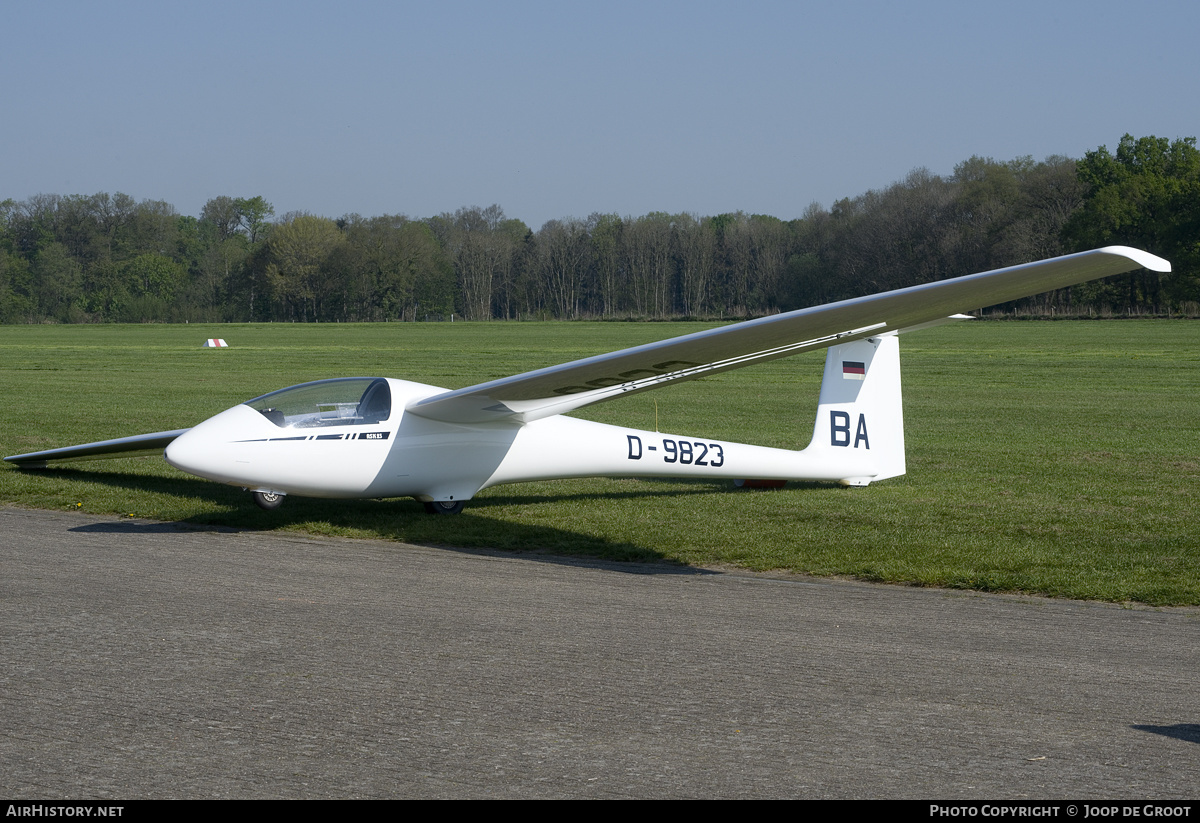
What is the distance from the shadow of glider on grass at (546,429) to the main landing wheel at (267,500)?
0.06 ft

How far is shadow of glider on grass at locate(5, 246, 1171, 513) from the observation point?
9.19 m

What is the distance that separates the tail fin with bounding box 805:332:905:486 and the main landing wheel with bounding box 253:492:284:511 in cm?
604

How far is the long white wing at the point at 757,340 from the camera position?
7.00m

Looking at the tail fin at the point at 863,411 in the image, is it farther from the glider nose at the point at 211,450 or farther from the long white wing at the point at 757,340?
the glider nose at the point at 211,450

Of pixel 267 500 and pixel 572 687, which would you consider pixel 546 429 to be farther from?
pixel 572 687

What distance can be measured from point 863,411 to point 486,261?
480 feet

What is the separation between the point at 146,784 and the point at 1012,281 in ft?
19.4

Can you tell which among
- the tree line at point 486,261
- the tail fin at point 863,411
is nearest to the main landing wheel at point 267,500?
the tail fin at point 863,411

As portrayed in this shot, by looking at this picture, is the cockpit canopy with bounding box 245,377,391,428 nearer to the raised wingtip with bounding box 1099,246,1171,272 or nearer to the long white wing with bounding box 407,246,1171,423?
the long white wing with bounding box 407,246,1171,423

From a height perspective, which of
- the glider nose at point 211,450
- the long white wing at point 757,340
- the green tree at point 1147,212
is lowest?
the glider nose at point 211,450

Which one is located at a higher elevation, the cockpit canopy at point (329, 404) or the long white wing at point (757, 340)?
the long white wing at point (757, 340)

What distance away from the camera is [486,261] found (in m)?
156

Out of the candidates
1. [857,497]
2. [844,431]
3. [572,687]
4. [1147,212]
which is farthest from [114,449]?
[1147,212]
